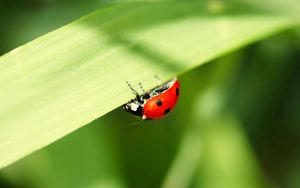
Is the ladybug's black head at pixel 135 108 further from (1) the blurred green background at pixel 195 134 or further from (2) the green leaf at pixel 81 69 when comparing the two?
(2) the green leaf at pixel 81 69

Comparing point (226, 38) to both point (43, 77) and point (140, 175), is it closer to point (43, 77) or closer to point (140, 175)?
point (43, 77)

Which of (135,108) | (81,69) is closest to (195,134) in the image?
(135,108)

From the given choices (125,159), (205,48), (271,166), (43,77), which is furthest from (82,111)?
(271,166)

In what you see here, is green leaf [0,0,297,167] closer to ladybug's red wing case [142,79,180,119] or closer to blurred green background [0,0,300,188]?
ladybug's red wing case [142,79,180,119]

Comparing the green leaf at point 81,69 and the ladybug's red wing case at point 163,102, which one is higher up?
the ladybug's red wing case at point 163,102

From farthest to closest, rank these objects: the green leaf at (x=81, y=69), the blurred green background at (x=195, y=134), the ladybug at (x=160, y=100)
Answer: the blurred green background at (x=195, y=134) → the ladybug at (x=160, y=100) → the green leaf at (x=81, y=69)

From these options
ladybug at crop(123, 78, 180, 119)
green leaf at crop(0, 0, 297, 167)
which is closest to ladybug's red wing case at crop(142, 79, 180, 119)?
ladybug at crop(123, 78, 180, 119)

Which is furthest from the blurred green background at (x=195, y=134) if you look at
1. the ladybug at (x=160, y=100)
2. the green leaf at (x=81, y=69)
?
the green leaf at (x=81, y=69)
